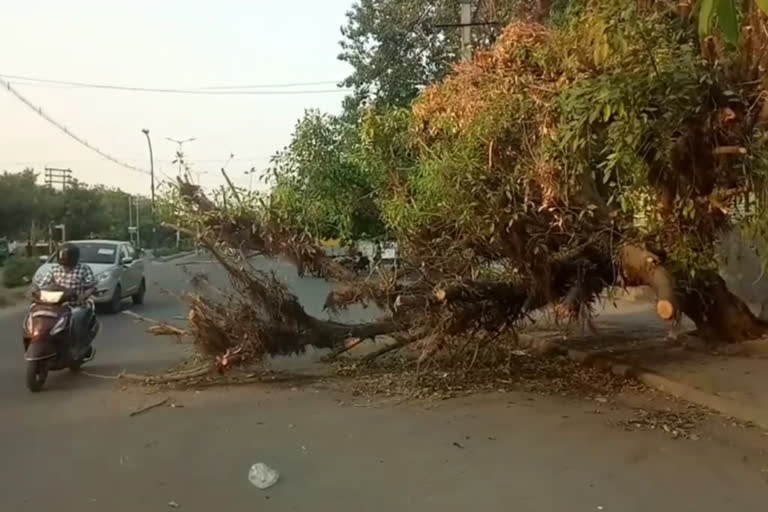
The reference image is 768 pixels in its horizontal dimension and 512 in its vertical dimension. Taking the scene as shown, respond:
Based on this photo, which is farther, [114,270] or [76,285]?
[114,270]

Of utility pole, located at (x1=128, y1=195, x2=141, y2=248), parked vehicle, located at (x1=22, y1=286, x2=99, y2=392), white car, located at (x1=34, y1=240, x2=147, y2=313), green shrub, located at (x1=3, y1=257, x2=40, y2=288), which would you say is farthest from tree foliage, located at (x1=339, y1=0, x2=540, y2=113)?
utility pole, located at (x1=128, y1=195, x2=141, y2=248)

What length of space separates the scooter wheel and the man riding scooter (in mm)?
670

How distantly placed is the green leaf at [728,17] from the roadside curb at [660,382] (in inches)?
198

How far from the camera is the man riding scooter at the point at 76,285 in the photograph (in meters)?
10.8

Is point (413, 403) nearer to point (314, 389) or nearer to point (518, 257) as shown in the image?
point (314, 389)

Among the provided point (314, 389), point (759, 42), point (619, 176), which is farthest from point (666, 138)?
point (314, 389)

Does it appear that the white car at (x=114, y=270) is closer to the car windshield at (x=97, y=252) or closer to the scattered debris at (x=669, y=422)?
the car windshield at (x=97, y=252)

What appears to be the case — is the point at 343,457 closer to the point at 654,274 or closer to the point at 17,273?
the point at 654,274

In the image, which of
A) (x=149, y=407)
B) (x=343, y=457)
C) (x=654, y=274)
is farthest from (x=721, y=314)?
(x=149, y=407)

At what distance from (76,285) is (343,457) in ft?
17.8

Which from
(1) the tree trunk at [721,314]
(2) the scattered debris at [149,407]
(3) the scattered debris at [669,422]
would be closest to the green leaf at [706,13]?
(3) the scattered debris at [669,422]

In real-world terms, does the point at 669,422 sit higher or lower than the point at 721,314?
lower

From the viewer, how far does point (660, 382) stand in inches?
395

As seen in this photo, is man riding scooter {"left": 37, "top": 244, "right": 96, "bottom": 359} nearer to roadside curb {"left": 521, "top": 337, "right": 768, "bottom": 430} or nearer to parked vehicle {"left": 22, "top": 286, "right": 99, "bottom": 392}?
parked vehicle {"left": 22, "top": 286, "right": 99, "bottom": 392}
